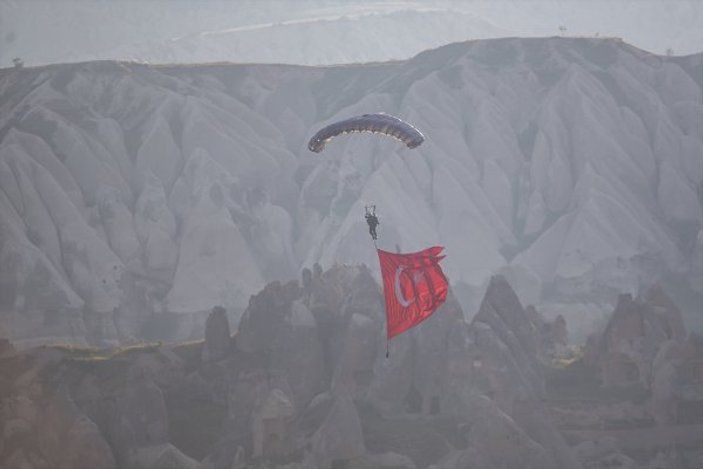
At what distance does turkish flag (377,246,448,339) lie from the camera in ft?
155

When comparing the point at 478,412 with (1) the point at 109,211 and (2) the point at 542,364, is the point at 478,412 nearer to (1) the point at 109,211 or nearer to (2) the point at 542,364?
(2) the point at 542,364

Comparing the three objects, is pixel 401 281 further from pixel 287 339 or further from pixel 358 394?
pixel 287 339

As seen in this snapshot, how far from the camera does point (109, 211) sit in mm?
100125

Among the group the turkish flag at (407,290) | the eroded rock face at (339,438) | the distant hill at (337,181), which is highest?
the distant hill at (337,181)

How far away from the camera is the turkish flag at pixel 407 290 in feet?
155

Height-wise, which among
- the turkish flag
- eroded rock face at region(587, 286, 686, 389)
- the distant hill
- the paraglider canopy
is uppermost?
the distant hill

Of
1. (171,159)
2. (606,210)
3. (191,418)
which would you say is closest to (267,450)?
(191,418)

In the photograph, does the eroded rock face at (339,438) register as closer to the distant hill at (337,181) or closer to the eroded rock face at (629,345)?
the eroded rock face at (629,345)

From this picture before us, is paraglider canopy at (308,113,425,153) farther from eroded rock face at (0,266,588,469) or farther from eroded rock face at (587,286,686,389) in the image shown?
eroded rock face at (587,286,686,389)

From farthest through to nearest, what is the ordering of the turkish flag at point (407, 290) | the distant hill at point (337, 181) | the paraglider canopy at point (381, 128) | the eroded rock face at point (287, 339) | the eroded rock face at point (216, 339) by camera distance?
the distant hill at point (337, 181)
the eroded rock face at point (216, 339)
the eroded rock face at point (287, 339)
the turkish flag at point (407, 290)
the paraglider canopy at point (381, 128)

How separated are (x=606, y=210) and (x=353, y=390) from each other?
37.4m

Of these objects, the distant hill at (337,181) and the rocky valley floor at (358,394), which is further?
the distant hill at (337,181)

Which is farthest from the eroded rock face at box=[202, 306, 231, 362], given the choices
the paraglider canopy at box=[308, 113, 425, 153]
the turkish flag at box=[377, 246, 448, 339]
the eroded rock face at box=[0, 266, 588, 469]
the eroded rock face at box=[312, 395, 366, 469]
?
the paraglider canopy at box=[308, 113, 425, 153]

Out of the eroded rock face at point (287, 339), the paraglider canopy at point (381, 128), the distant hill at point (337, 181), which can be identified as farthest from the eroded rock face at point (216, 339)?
the distant hill at point (337, 181)
